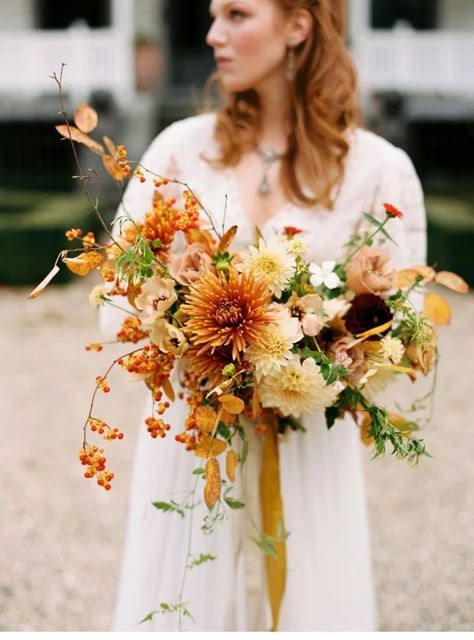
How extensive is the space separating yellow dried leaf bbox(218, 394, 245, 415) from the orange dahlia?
0.22ft

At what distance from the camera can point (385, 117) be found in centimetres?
1173

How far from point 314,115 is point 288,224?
0.97ft

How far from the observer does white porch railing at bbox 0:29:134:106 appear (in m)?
12.0

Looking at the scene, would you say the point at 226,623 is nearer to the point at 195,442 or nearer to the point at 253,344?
the point at 195,442

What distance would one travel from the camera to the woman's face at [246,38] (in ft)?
6.64

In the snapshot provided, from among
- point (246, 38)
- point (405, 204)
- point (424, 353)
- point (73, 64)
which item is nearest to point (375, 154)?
point (405, 204)

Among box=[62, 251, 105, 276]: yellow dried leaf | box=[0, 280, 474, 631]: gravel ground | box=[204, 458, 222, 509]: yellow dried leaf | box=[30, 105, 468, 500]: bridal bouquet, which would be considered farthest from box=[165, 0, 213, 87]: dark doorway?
box=[204, 458, 222, 509]: yellow dried leaf

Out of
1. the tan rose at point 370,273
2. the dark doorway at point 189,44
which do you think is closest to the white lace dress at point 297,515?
the tan rose at point 370,273

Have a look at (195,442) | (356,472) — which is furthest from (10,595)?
(195,442)

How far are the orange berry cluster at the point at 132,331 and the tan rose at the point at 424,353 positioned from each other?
511mm

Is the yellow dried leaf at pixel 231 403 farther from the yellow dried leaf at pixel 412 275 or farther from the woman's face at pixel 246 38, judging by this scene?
the woman's face at pixel 246 38

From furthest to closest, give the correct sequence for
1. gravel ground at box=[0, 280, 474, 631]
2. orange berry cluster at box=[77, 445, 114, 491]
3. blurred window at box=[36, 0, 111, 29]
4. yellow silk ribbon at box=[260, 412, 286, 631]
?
1. blurred window at box=[36, 0, 111, 29]
2. gravel ground at box=[0, 280, 474, 631]
3. yellow silk ribbon at box=[260, 412, 286, 631]
4. orange berry cluster at box=[77, 445, 114, 491]

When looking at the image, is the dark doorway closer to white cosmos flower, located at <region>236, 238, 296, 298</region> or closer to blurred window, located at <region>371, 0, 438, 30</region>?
blurred window, located at <region>371, 0, 438, 30</region>

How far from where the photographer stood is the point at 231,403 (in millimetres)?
1459
